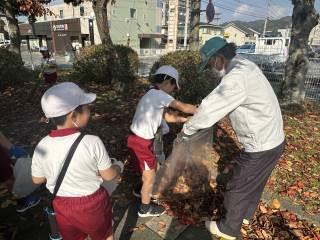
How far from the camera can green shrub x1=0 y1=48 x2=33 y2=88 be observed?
936 centimetres

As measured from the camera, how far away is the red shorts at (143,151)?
298 cm

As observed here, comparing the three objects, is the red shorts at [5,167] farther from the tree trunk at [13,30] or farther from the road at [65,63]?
the road at [65,63]

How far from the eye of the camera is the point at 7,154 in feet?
9.81

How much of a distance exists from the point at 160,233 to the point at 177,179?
659mm

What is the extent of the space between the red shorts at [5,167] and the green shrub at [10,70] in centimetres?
721

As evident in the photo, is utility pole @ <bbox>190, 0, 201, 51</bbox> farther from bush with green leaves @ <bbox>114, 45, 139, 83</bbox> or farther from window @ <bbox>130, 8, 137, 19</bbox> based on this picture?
window @ <bbox>130, 8, 137, 19</bbox>

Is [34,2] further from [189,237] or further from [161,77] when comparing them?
[189,237]

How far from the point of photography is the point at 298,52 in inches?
296

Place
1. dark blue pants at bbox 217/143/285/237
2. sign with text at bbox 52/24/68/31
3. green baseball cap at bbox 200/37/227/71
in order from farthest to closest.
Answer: sign with text at bbox 52/24/68/31 → dark blue pants at bbox 217/143/285/237 → green baseball cap at bbox 200/37/227/71

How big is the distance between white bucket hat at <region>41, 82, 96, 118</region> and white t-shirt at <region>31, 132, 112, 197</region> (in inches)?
7.4

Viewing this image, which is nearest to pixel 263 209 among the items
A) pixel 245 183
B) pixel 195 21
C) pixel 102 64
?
pixel 245 183

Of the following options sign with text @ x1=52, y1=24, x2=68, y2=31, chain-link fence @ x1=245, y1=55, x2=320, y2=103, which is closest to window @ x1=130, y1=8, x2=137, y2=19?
sign with text @ x1=52, y1=24, x2=68, y2=31

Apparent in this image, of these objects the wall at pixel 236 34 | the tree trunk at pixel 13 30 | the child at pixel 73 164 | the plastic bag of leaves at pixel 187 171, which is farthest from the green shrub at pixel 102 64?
the wall at pixel 236 34

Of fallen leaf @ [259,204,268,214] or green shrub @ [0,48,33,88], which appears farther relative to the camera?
green shrub @ [0,48,33,88]
